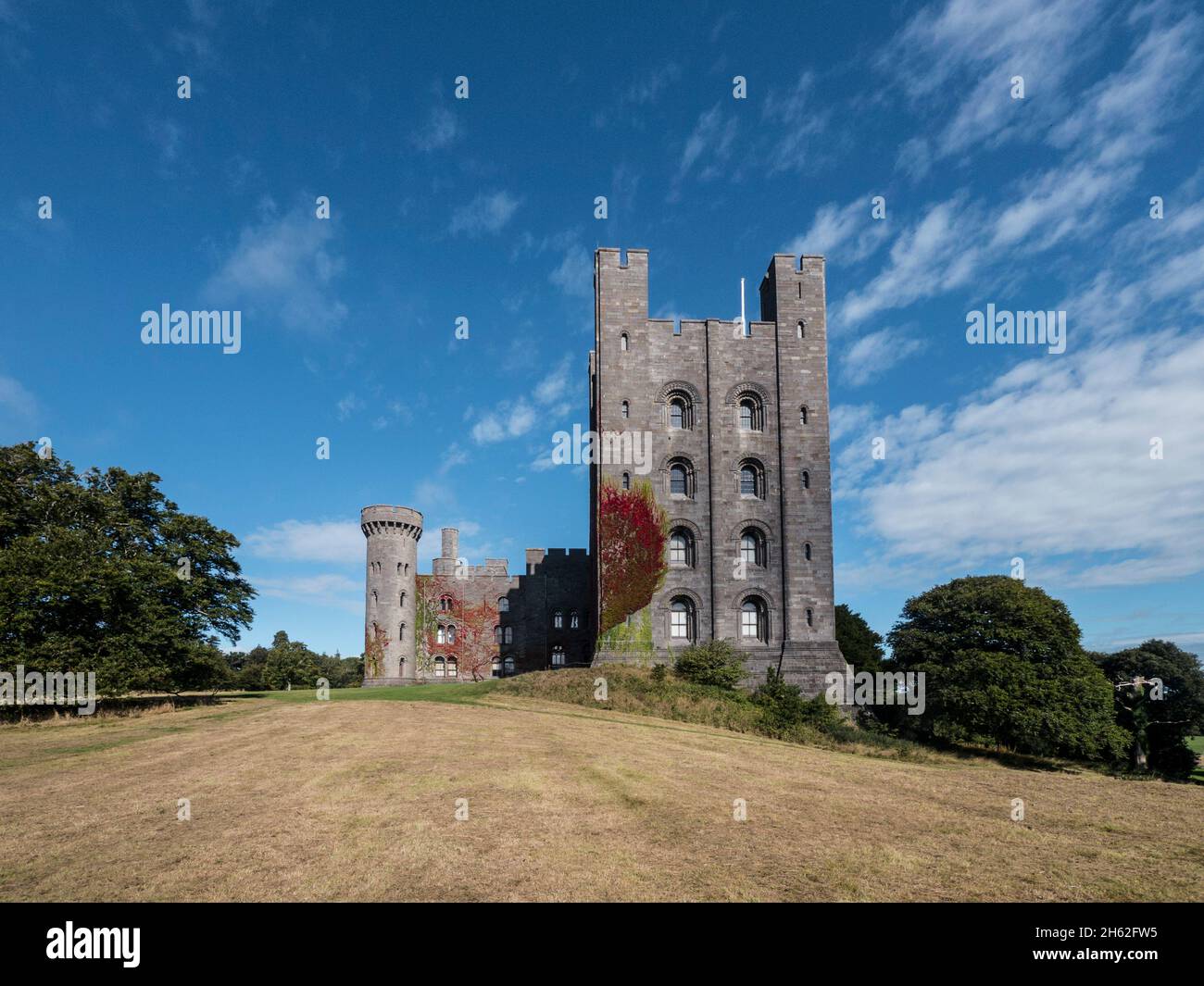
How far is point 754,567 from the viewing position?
32.4 m

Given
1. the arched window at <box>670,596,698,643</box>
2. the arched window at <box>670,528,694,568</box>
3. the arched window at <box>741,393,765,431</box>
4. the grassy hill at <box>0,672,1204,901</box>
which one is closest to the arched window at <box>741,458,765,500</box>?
the arched window at <box>741,393,765,431</box>

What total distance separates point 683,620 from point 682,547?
3871mm

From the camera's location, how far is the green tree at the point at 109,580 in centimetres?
2309

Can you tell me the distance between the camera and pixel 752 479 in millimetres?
33781

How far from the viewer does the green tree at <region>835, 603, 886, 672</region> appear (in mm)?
45938

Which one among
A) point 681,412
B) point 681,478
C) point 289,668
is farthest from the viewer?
point 289,668

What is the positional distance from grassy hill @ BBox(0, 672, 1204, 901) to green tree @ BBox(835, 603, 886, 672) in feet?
99.1

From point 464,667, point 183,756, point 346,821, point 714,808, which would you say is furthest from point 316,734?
point 464,667

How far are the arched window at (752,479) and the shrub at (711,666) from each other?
8.48m

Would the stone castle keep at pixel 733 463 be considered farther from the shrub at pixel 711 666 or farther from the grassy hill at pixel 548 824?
the grassy hill at pixel 548 824

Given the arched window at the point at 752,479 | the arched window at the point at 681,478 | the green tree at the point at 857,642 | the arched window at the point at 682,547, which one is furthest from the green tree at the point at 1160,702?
the arched window at the point at 681,478

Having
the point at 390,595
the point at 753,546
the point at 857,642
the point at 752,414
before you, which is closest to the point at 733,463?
the point at 752,414

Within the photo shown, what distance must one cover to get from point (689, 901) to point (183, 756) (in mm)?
13899

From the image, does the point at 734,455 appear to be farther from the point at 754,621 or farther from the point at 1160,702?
the point at 1160,702
